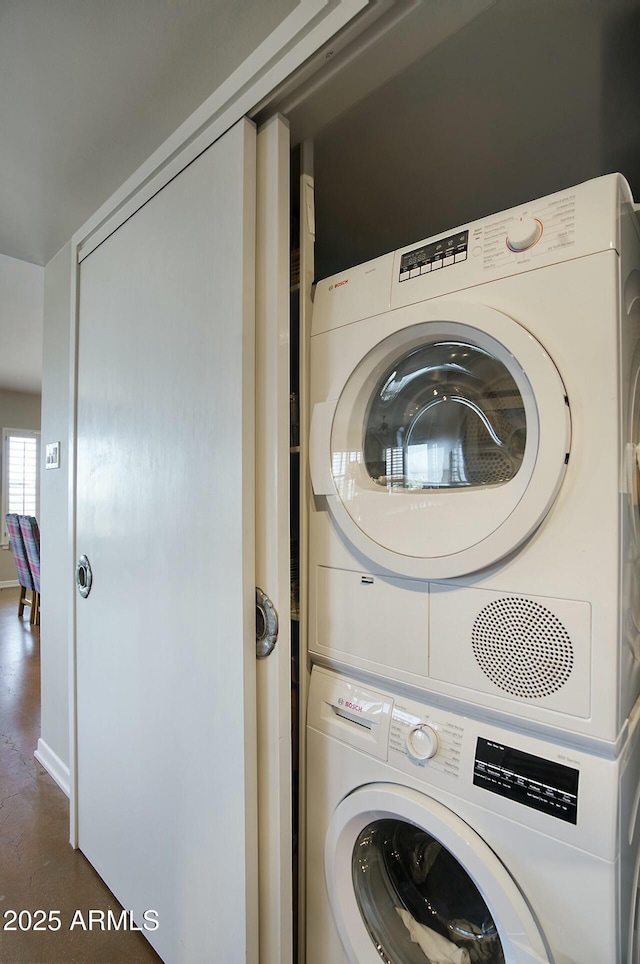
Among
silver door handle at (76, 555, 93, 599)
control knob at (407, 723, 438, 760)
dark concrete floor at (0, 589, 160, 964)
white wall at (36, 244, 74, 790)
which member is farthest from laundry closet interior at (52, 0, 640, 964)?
white wall at (36, 244, 74, 790)

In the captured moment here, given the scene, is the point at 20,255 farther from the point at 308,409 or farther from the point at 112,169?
the point at 308,409

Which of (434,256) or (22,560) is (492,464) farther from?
(22,560)

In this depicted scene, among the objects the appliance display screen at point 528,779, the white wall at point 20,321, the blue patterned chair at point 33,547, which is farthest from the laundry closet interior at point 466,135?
the blue patterned chair at point 33,547

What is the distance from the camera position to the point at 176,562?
1.16 metres

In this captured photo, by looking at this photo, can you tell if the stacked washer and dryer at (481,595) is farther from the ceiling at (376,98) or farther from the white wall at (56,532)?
the white wall at (56,532)

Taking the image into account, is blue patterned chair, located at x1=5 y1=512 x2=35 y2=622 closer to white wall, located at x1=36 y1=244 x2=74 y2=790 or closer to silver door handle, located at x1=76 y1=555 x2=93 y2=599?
white wall, located at x1=36 y1=244 x2=74 y2=790

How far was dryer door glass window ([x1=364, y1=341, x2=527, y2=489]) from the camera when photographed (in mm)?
879

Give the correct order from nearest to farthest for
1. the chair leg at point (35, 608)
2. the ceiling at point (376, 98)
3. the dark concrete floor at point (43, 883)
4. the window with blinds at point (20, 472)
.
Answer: the ceiling at point (376, 98)
the dark concrete floor at point (43, 883)
the chair leg at point (35, 608)
the window with blinds at point (20, 472)

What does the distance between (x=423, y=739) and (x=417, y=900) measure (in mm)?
478

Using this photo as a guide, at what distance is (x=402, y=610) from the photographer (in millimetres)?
938

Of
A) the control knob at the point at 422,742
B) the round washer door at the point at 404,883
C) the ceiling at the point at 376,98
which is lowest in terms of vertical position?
the round washer door at the point at 404,883

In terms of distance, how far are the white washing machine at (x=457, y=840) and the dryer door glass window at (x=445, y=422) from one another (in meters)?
0.49

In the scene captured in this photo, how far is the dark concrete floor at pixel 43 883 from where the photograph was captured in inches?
49.8

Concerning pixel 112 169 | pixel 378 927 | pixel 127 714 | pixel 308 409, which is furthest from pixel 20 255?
pixel 378 927
